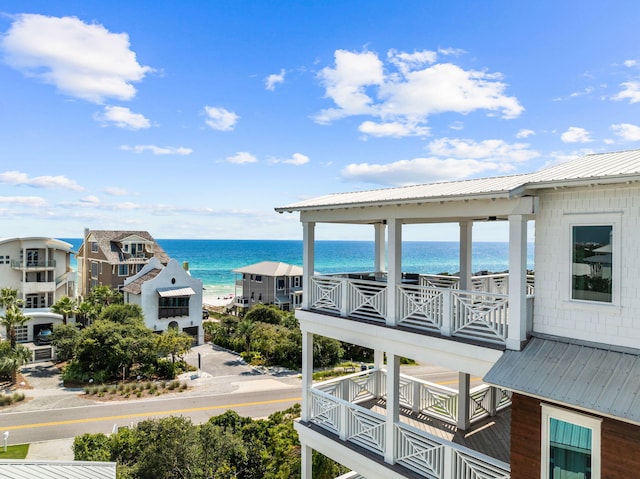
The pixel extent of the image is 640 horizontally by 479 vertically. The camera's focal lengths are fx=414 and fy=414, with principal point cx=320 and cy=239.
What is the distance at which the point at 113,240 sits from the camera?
154ft

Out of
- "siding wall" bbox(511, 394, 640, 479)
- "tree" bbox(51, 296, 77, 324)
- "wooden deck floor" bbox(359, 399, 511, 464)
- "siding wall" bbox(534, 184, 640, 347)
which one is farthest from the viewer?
"tree" bbox(51, 296, 77, 324)

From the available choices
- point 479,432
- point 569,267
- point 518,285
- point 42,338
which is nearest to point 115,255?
point 42,338

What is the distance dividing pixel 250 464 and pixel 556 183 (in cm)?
1350

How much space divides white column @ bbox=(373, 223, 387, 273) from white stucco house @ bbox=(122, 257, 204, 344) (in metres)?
28.6

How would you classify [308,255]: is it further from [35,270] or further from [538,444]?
[35,270]

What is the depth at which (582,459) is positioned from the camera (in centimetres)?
623

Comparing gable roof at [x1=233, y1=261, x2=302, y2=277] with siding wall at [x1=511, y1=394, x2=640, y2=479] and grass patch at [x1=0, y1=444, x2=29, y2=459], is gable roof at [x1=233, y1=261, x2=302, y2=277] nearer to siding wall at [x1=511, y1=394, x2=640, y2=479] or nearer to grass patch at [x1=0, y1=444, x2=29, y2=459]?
grass patch at [x1=0, y1=444, x2=29, y2=459]

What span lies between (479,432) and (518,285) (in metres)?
→ 5.40

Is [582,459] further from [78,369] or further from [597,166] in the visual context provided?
[78,369]

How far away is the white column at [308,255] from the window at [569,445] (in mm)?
5970

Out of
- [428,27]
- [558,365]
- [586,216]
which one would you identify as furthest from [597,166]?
[428,27]

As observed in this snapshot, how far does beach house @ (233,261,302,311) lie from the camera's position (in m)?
51.9

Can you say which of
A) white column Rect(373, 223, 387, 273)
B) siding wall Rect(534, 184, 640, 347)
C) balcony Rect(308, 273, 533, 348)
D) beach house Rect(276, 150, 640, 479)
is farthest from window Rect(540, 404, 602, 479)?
white column Rect(373, 223, 387, 273)

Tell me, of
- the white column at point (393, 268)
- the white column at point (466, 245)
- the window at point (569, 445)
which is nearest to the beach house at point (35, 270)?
the white column at point (393, 268)
